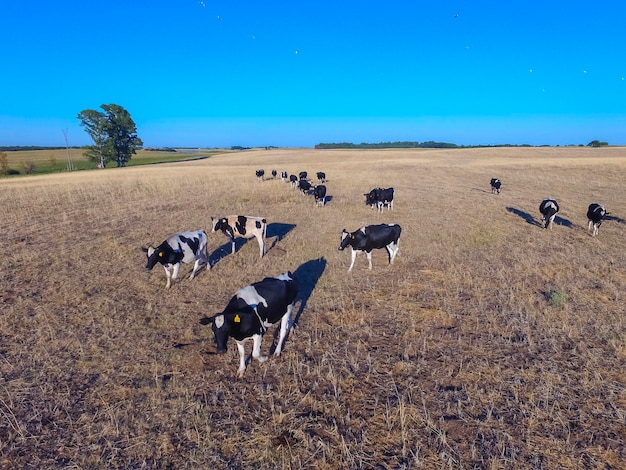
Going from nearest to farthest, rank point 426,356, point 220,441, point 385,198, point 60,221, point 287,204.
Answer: point 220,441
point 426,356
point 60,221
point 385,198
point 287,204

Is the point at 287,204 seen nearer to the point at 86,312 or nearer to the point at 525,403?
the point at 86,312

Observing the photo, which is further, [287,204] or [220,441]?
[287,204]

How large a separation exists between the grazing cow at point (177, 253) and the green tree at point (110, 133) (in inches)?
2466

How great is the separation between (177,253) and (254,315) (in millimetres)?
4807

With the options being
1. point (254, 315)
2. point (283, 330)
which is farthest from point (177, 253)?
point (254, 315)

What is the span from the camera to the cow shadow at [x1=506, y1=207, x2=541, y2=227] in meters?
17.0

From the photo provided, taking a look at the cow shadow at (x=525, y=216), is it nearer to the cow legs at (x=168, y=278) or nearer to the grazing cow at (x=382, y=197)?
the grazing cow at (x=382, y=197)

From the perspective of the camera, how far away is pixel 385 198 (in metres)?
19.7

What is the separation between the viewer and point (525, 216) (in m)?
18.6

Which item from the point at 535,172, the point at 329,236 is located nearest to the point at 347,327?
the point at 329,236

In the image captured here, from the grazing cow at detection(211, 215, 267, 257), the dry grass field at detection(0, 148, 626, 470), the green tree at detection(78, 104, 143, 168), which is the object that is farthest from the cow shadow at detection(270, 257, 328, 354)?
the green tree at detection(78, 104, 143, 168)

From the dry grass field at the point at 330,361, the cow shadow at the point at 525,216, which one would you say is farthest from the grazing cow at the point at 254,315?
the cow shadow at the point at 525,216

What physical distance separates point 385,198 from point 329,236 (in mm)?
6423

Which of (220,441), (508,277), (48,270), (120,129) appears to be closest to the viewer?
(220,441)
